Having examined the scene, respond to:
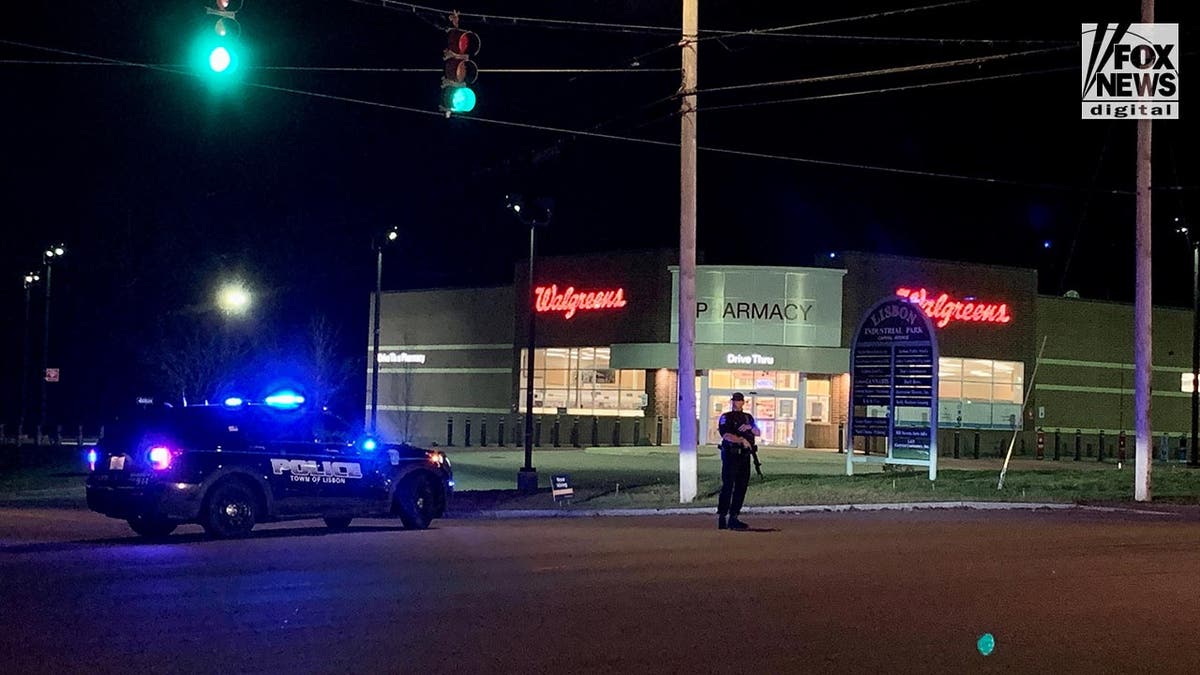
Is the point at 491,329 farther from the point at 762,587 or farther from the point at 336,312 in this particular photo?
the point at 762,587

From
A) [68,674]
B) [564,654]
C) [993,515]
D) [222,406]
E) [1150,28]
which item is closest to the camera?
[68,674]

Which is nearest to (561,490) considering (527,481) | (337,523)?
(527,481)

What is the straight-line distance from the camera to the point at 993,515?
1972cm

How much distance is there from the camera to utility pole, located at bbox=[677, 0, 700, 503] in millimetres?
22047

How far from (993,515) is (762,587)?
9178 millimetres

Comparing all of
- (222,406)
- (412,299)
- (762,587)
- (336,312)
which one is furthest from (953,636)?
(336,312)

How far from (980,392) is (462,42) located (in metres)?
43.8

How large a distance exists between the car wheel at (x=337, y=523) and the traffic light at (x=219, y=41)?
6248mm

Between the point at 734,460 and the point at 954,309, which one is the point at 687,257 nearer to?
the point at 734,460

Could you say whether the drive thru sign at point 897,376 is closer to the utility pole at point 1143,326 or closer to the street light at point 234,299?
the utility pole at point 1143,326

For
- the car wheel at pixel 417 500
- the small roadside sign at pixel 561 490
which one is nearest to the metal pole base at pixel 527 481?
the small roadside sign at pixel 561 490

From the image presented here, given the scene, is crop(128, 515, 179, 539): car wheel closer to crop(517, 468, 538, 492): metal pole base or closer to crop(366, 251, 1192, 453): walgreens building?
crop(517, 468, 538, 492): metal pole base

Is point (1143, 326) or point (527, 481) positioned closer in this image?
point (1143, 326)

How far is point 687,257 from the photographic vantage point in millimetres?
22422
